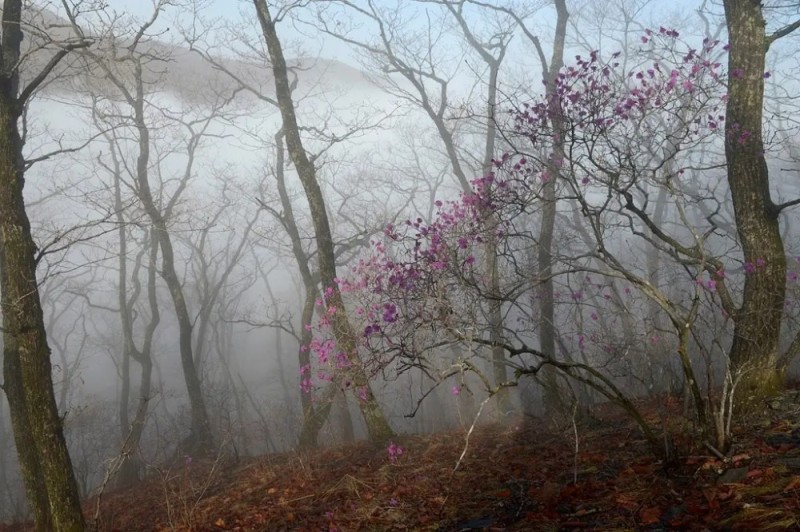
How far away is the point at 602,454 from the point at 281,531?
2653 mm

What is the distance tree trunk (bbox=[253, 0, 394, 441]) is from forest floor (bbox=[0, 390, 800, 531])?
521mm

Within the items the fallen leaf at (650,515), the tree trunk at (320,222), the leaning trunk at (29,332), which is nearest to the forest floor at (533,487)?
the fallen leaf at (650,515)

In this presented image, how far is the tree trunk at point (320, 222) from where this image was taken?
6.04 meters

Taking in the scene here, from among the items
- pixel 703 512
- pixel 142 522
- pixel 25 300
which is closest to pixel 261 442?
pixel 142 522

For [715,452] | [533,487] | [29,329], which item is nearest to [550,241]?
[533,487]

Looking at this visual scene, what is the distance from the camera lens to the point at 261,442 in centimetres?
2175

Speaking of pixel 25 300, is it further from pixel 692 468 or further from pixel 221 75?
pixel 221 75

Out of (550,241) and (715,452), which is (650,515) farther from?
(550,241)

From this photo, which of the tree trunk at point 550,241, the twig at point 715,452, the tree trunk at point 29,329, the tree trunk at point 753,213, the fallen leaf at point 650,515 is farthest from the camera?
the tree trunk at point 550,241

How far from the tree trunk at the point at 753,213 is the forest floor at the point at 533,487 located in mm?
355

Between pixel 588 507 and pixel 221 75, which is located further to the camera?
pixel 221 75

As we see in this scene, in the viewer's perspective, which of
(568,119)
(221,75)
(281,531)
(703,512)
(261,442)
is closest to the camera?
(703,512)

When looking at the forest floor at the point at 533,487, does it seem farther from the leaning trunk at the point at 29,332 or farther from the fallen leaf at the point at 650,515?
the leaning trunk at the point at 29,332

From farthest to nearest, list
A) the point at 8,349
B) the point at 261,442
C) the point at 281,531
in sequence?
the point at 261,442 < the point at 8,349 < the point at 281,531
